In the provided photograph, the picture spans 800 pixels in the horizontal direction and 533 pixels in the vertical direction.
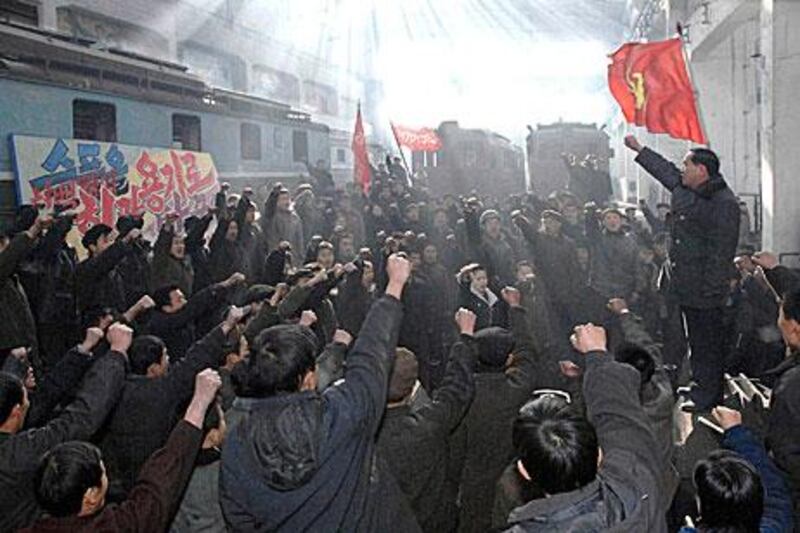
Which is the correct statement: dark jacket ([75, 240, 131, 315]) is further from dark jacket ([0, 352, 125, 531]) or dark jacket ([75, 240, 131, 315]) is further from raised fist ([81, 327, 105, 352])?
dark jacket ([0, 352, 125, 531])

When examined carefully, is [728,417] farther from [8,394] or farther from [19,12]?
[19,12]

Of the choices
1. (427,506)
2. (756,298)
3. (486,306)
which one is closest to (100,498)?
(427,506)

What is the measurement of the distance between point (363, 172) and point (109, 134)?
12.8 feet

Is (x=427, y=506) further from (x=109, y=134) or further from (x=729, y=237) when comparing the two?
(x=109, y=134)

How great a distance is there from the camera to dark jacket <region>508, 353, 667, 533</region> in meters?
2.20

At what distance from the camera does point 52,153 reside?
10414 millimetres

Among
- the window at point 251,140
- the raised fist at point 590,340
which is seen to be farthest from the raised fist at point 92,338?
the window at point 251,140

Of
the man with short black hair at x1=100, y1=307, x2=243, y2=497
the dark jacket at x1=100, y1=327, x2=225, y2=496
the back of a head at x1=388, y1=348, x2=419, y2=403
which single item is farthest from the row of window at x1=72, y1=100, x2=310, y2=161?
the back of a head at x1=388, y1=348, x2=419, y2=403

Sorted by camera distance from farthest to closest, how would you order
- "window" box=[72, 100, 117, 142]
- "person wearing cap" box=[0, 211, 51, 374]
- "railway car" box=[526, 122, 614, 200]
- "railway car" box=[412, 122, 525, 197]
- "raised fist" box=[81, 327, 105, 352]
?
1. "railway car" box=[526, 122, 614, 200]
2. "railway car" box=[412, 122, 525, 197]
3. "window" box=[72, 100, 117, 142]
4. "person wearing cap" box=[0, 211, 51, 374]
5. "raised fist" box=[81, 327, 105, 352]

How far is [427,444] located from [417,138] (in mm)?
15286

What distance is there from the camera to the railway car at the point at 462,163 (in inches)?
821

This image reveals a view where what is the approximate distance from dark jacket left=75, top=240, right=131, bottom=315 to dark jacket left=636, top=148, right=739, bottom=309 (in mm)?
4205

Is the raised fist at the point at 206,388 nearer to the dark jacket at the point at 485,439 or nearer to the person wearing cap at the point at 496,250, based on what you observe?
the dark jacket at the point at 485,439

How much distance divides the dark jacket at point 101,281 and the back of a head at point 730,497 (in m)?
5.39
